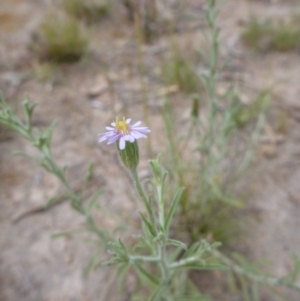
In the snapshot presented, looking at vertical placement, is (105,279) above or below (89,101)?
below

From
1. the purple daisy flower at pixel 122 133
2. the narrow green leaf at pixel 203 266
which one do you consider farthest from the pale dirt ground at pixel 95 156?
the purple daisy flower at pixel 122 133

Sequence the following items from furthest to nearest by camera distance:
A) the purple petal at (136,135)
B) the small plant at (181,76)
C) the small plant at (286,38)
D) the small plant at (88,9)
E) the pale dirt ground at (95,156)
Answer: the small plant at (88,9)
the small plant at (286,38)
the small plant at (181,76)
the pale dirt ground at (95,156)
the purple petal at (136,135)

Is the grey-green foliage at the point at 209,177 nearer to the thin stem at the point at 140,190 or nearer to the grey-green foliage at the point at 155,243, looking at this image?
the grey-green foliage at the point at 155,243

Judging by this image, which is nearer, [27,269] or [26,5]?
[27,269]

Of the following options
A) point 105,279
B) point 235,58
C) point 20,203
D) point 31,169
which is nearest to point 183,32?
point 235,58

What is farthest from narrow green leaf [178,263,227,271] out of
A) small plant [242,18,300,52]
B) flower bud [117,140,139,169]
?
small plant [242,18,300,52]

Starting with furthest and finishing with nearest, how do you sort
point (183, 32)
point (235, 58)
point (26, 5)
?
1. point (26, 5)
2. point (183, 32)
3. point (235, 58)

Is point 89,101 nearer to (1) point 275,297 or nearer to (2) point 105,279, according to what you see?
(2) point 105,279
